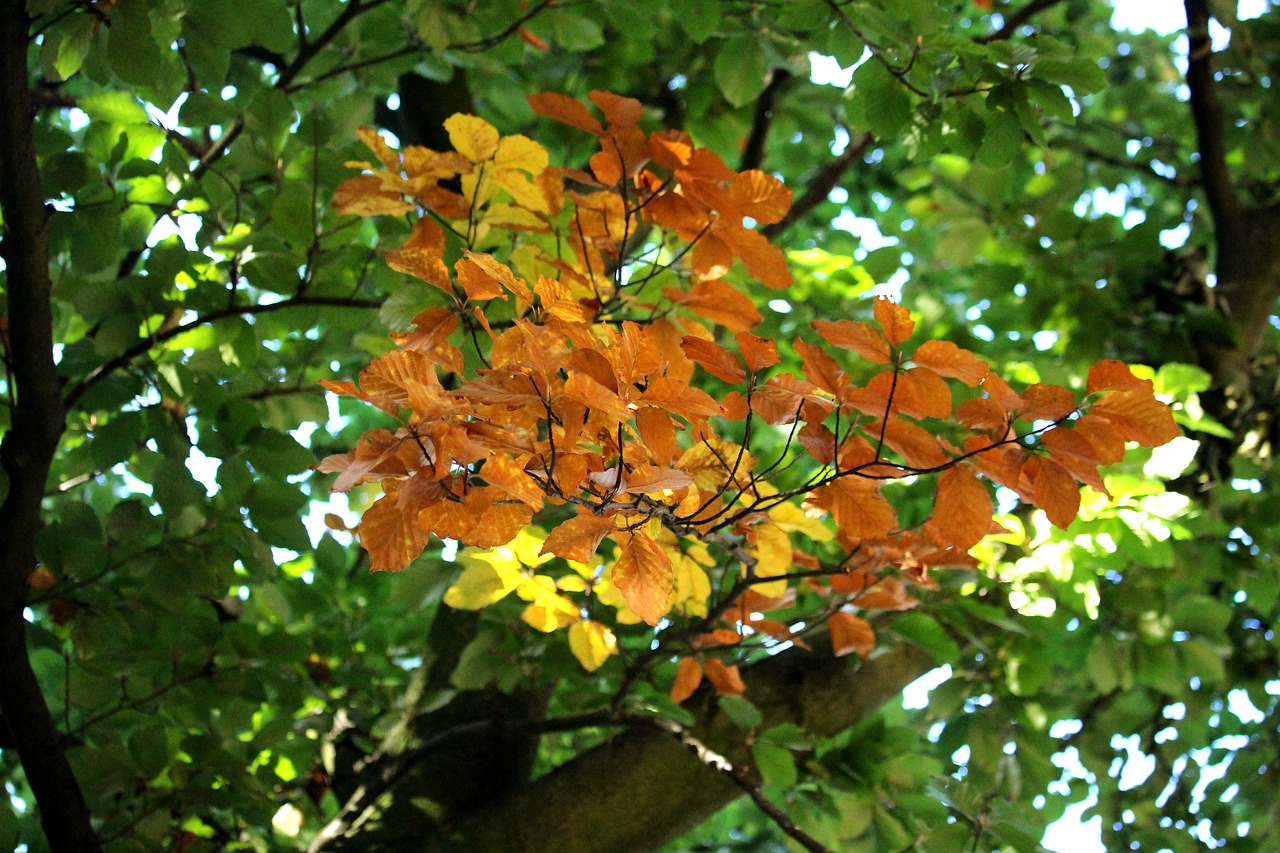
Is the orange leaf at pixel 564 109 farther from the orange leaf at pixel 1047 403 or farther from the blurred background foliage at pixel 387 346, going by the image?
the orange leaf at pixel 1047 403

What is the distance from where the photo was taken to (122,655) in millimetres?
1824

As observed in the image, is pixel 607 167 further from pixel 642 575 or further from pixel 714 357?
pixel 642 575

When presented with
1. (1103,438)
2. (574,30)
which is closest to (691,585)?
(1103,438)

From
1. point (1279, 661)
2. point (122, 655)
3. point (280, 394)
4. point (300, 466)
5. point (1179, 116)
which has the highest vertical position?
point (1179, 116)

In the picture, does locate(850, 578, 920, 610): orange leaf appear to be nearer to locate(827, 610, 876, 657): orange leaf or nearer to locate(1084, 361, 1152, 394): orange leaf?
locate(827, 610, 876, 657): orange leaf

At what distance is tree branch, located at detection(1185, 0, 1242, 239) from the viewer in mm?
2920

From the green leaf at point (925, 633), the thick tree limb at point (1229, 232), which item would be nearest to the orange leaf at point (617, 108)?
the green leaf at point (925, 633)

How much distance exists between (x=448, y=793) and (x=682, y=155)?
130 cm

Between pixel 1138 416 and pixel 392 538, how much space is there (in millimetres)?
738

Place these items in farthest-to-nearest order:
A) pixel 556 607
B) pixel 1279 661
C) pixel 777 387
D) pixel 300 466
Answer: pixel 1279 661 → pixel 300 466 → pixel 556 607 → pixel 777 387

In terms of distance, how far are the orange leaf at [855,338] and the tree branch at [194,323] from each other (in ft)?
2.62

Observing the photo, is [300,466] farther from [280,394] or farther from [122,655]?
[122,655]

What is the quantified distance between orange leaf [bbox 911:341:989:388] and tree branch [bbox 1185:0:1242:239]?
94.7 inches

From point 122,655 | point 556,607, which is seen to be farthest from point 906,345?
point 122,655
